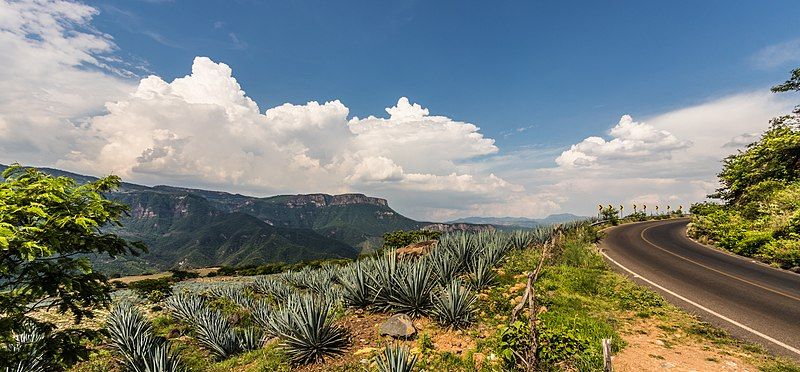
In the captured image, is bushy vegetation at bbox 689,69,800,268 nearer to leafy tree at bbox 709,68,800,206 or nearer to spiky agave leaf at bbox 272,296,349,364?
leafy tree at bbox 709,68,800,206

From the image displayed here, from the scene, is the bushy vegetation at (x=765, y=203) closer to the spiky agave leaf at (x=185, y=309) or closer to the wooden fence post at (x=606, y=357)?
the wooden fence post at (x=606, y=357)

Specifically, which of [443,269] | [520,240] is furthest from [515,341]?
[520,240]

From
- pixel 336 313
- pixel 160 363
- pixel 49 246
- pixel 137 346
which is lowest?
pixel 137 346

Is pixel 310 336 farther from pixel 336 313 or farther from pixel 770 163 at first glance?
pixel 770 163

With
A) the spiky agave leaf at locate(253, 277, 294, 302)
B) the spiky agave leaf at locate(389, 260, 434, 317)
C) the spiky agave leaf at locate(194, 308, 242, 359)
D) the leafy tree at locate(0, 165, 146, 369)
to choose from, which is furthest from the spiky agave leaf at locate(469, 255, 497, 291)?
the leafy tree at locate(0, 165, 146, 369)

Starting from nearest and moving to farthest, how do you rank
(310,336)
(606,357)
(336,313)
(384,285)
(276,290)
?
(606,357) → (310,336) → (384,285) → (336,313) → (276,290)

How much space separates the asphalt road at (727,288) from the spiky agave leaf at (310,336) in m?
8.56

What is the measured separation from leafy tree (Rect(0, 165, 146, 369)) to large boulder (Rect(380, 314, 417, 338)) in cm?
483

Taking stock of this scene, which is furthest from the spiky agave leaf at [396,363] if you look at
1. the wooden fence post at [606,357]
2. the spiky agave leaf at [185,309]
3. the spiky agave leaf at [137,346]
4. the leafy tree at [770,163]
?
the leafy tree at [770,163]

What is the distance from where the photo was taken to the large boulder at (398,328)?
692 centimetres

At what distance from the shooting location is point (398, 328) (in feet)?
23.1

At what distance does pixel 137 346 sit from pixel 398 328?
22.2 feet

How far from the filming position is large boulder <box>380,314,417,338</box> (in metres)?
6.92

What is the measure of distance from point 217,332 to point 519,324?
8.06m
